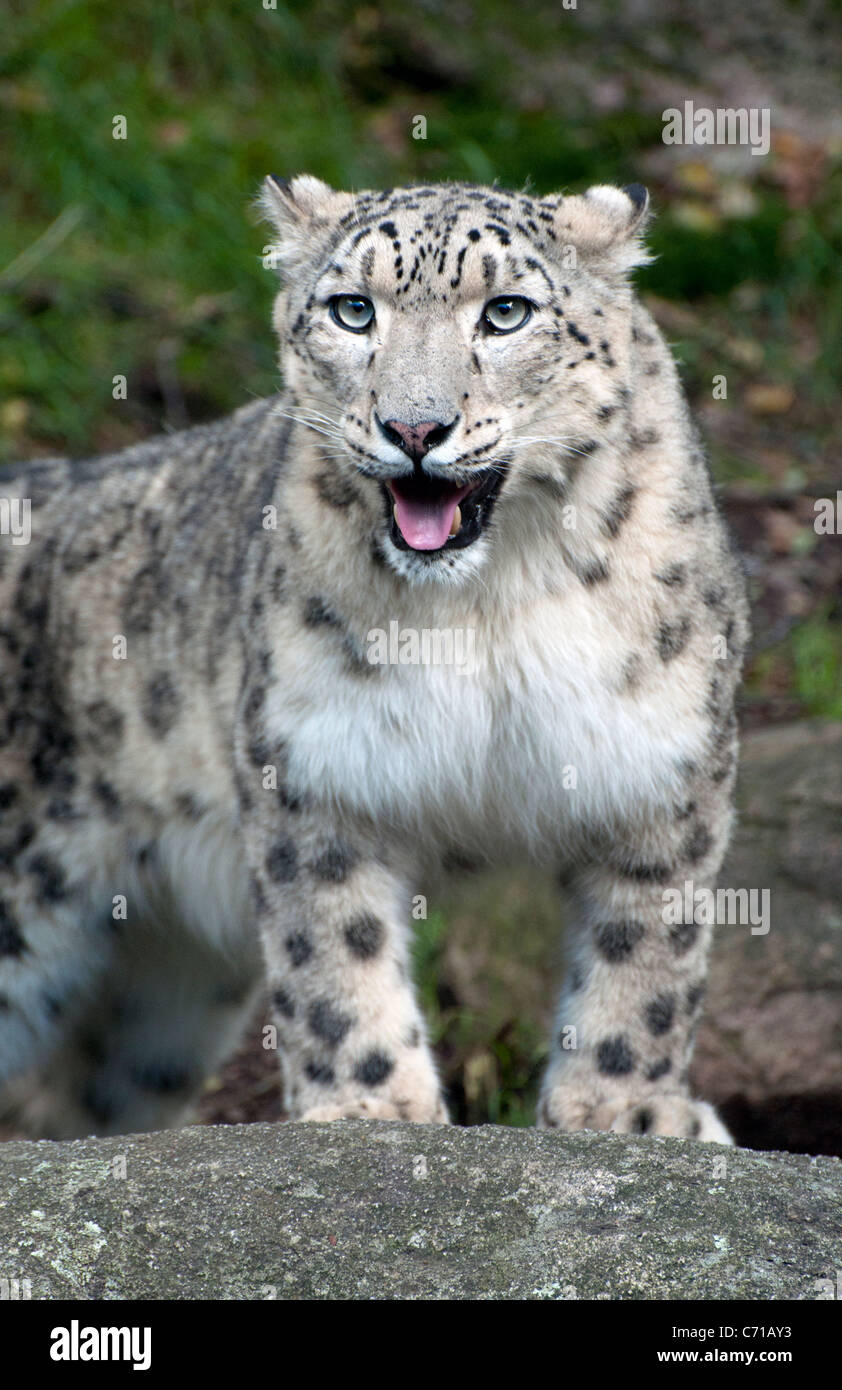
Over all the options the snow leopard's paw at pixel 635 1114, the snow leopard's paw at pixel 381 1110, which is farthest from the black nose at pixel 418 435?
the snow leopard's paw at pixel 635 1114

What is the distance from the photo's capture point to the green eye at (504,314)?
3.68 metres

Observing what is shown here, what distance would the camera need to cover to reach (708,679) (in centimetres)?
414

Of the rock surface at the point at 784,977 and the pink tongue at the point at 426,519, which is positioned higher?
the pink tongue at the point at 426,519

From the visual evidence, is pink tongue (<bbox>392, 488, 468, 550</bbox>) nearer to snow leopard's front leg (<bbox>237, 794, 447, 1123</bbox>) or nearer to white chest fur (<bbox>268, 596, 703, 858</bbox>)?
white chest fur (<bbox>268, 596, 703, 858</bbox>)

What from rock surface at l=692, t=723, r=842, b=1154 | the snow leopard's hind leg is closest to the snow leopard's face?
rock surface at l=692, t=723, r=842, b=1154

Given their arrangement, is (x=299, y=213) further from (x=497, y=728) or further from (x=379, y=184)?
(x=379, y=184)

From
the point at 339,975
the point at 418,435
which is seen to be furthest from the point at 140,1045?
the point at 418,435

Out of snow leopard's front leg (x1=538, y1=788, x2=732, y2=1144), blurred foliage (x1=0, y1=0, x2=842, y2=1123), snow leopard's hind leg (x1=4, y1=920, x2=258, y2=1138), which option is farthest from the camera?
blurred foliage (x1=0, y1=0, x2=842, y2=1123)

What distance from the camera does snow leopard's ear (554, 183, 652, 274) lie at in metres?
3.89

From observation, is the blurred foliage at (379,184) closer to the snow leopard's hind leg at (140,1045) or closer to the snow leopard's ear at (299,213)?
the snow leopard's hind leg at (140,1045)

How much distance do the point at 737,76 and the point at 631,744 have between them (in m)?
7.33

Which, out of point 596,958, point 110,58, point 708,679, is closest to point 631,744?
point 708,679

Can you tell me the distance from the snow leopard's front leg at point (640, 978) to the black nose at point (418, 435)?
1.18 metres

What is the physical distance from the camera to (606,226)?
3.93m
